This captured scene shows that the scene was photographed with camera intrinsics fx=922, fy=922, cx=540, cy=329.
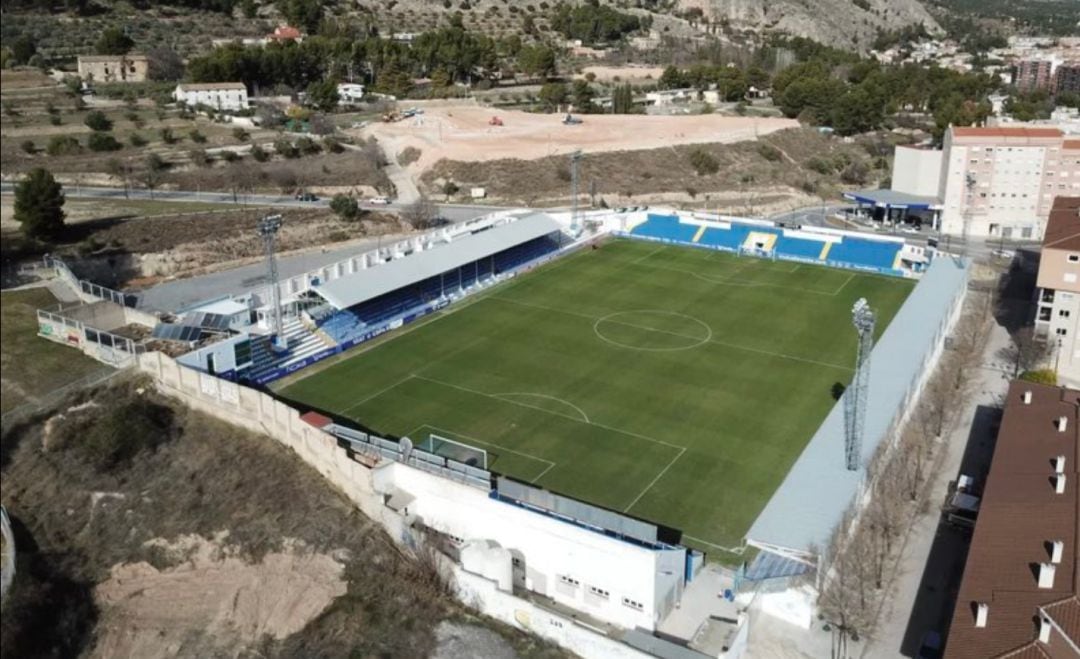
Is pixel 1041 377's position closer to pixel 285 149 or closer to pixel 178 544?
pixel 178 544

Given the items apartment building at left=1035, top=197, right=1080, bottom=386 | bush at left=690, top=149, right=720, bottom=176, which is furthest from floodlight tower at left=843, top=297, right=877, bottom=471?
bush at left=690, top=149, right=720, bottom=176

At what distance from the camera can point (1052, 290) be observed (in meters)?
20.2

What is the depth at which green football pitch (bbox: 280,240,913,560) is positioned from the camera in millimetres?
14969

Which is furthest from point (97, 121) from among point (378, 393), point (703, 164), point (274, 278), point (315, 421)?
point (703, 164)

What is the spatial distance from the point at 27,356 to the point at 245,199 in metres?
24.4

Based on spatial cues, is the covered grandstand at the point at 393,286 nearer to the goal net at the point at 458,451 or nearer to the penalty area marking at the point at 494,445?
the penalty area marking at the point at 494,445

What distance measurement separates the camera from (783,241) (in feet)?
96.6

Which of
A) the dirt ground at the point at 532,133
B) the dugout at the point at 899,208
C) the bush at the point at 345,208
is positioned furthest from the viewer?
the dirt ground at the point at 532,133

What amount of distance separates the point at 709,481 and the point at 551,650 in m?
4.89

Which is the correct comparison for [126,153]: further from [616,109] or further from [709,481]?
[616,109]

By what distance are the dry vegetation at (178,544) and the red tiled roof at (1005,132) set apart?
27.7 m

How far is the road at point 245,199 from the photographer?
21672mm

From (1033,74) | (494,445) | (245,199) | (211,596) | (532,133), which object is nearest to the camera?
(211,596)

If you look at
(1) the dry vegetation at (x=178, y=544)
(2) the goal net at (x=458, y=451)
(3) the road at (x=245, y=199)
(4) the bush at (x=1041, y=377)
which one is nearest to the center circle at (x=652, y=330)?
(4) the bush at (x=1041, y=377)
